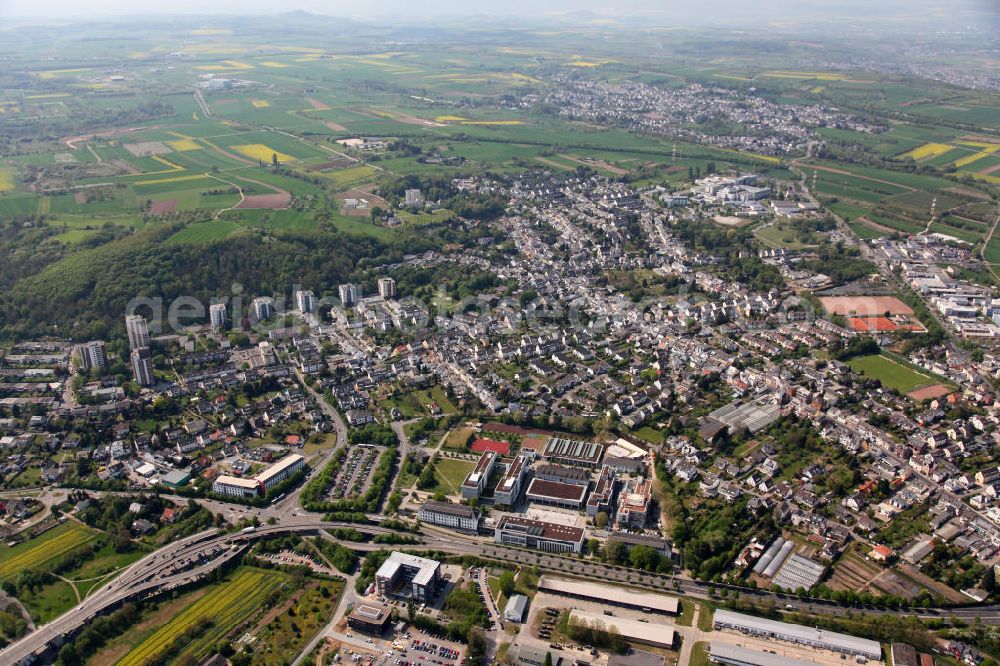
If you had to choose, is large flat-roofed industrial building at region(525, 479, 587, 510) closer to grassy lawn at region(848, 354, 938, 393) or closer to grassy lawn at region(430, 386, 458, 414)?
grassy lawn at region(430, 386, 458, 414)

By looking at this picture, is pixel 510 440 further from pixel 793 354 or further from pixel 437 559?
pixel 793 354

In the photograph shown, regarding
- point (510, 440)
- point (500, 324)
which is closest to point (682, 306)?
point (500, 324)

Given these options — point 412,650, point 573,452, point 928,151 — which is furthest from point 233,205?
point 928,151

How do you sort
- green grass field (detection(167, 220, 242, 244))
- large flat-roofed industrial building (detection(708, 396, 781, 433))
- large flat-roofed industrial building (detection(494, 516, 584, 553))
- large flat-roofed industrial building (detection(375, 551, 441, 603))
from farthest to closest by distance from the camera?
green grass field (detection(167, 220, 242, 244)) < large flat-roofed industrial building (detection(708, 396, 781, 433)) < large flat-roofed industrial building (detection(494, 516, 584, 553)) < large flat-roofed industrial building (detection(375, 551, 441, 603))

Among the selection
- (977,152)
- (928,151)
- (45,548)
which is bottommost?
(45,548)

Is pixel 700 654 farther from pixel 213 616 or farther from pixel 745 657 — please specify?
pixel 213 616

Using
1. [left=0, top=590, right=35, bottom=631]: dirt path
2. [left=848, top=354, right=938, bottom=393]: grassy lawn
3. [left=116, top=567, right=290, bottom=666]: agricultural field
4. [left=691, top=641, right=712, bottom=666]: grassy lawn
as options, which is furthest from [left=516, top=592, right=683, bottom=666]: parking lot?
[left=848, top=354, right=938, bottom=393]: grassy lawn
